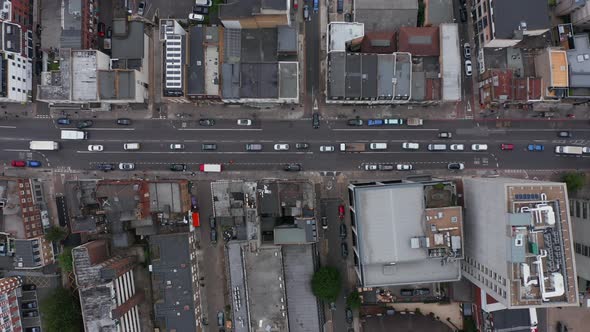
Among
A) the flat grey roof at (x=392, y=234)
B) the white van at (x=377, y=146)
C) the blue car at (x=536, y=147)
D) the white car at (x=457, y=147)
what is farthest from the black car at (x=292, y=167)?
the blue car at (x=536, y=147)

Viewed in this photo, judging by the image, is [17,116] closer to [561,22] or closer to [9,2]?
[9,2]

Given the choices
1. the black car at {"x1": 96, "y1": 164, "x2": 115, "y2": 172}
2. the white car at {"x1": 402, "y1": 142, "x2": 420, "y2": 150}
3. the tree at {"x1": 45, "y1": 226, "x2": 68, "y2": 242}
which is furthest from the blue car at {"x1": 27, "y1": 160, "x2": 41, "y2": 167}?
the white car at {"x1": 402, "y1": 142, "x2": 420, "y2": 150}

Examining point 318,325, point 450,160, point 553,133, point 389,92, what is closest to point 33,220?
point 318,325

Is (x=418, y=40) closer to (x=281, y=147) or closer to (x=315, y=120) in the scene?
(x=315, y=120)

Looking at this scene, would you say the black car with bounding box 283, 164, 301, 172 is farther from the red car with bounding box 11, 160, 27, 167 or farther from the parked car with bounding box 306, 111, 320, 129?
the red car with bounding box 11, 160, 27, 167

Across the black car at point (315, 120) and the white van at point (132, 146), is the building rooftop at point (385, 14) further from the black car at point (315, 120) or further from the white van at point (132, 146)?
the white van at point (132, 146)
